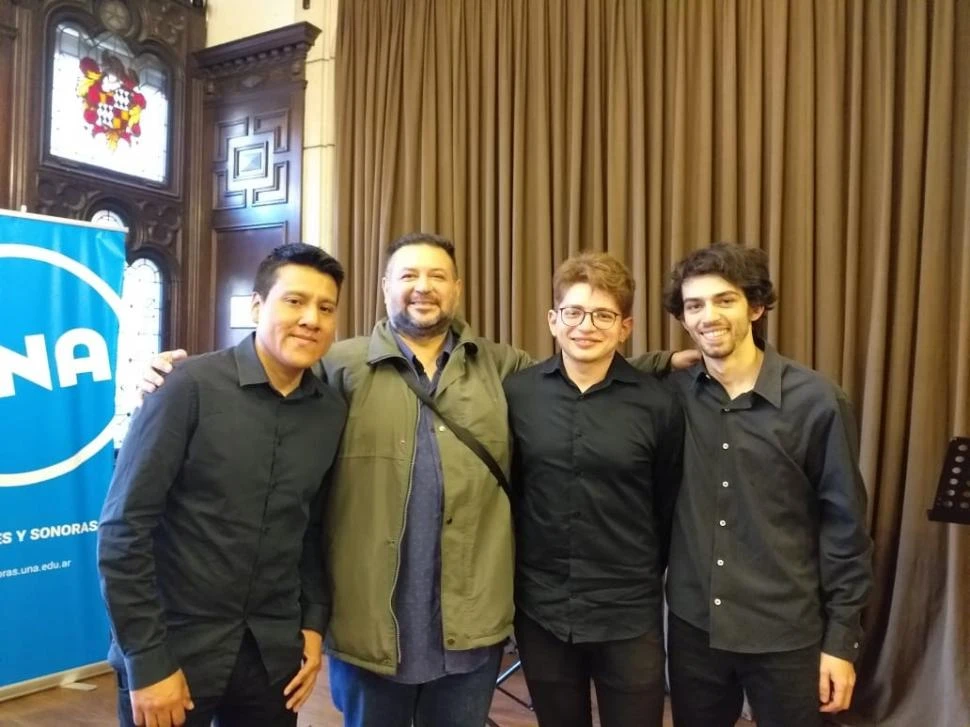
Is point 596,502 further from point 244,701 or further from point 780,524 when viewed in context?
point 244,701

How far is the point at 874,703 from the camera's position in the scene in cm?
268

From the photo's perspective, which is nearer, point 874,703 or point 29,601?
point 874,703

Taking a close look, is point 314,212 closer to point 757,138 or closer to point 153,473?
point 757,138

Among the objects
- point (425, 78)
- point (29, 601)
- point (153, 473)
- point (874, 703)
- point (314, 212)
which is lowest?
point (874, 703)

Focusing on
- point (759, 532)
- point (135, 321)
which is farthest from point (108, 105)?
point (759, 532)

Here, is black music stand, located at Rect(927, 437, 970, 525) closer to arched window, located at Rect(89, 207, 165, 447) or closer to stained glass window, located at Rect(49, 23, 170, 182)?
arched window, located at Rect(89, 207, 165, 447)

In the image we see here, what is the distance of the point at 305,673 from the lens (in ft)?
4.97

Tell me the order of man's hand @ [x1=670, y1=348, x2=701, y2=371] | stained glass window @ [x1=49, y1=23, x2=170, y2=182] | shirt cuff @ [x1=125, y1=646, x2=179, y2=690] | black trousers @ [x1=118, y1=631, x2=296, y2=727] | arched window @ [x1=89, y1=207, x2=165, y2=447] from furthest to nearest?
arched window @ [x1=89, y1=207, x2=165, y2=447] → stained glass window @ [x1=49, y1=23, x2=170, y2=182] → man's hand @ [x1=670, y1=348, x2=701, y2=371] → black trousers @ [x1=118, y1=631, x2=296, y2=727] → shirt cuff @ [x1=125, y1=646, x2=179, y2=690]

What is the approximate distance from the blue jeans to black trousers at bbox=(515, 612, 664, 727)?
0.29ft

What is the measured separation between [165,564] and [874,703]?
2.41 meters

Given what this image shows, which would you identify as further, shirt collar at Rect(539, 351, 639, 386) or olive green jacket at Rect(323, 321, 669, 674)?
shirt collar at Rect(539, 351, 639, 386)

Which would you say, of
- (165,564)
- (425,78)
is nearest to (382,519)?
(165,564)

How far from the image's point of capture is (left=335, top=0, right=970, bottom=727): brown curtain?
2.58 metres

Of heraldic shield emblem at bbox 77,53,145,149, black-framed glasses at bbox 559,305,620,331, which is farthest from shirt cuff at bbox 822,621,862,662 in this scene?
heraldic shield emblem at bbox 77,53,145,149
